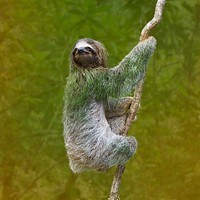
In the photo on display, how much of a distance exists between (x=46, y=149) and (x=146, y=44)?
302 cm

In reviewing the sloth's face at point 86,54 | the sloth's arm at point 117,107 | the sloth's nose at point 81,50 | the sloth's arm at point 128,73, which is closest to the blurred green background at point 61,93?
the sloth's arm at point 117,107

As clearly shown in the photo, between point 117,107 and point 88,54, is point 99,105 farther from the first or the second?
point 88,54

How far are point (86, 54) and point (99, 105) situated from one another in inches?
14.4

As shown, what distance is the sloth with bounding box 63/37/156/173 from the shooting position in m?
3.98

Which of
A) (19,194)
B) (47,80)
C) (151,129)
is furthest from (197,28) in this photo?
(19,194)

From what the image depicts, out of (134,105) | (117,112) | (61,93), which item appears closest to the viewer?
(134,105)

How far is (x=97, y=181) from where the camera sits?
6.79m

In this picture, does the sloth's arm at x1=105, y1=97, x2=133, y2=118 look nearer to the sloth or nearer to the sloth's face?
the sloth

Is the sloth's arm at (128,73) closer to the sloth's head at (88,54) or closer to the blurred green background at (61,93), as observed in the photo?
the sloth's head at (88,54)

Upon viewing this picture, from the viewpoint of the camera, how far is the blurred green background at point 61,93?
668 cm

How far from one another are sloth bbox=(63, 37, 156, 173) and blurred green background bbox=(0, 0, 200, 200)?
8.47ft

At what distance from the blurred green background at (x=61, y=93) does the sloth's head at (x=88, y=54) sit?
2.68 metres

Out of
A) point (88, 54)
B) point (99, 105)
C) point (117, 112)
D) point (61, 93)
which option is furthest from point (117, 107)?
point (61, 93)

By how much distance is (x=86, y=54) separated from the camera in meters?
3.83
